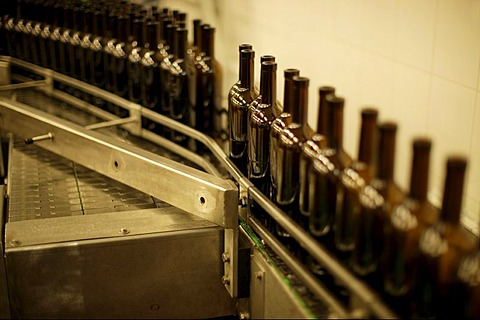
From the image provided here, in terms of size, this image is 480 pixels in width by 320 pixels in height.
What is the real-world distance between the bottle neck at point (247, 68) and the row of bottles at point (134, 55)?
426 mm

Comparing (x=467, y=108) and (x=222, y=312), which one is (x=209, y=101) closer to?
(x=222, y=312)

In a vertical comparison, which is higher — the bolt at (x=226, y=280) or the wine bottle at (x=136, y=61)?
the wine bottle at (x=136, y=61)

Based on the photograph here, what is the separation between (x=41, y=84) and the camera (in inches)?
92.0

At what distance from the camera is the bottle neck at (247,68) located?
142 cm

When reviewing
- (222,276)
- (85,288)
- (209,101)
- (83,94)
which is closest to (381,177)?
(222,276)

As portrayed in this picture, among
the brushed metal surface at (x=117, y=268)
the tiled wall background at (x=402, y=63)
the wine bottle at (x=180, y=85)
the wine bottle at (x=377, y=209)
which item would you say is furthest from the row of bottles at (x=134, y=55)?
the wine bottle at (x=377, y=209)

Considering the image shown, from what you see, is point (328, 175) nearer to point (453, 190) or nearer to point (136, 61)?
point (453, 190)

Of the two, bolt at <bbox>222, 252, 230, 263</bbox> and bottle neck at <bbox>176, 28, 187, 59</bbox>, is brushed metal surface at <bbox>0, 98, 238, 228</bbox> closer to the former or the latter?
bolt at <bbox>222, 252, 230, 263</bbox>

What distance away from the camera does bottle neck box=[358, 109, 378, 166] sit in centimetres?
97

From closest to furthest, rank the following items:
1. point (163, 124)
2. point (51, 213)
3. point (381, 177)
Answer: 1. point (381, 177)
2. point (51, 213)
3. point (163, 124)

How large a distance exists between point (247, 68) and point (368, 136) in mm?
517

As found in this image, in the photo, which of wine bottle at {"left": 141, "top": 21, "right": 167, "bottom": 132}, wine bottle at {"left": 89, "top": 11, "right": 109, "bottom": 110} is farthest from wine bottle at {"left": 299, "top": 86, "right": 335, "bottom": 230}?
wine bottle at {"left": 89, "top": 11, "right": 109, "bottom": 110}

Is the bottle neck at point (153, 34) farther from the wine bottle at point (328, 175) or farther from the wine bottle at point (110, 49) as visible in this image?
the wine bottle at point (328, 175)

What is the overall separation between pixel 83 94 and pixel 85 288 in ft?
3.58
